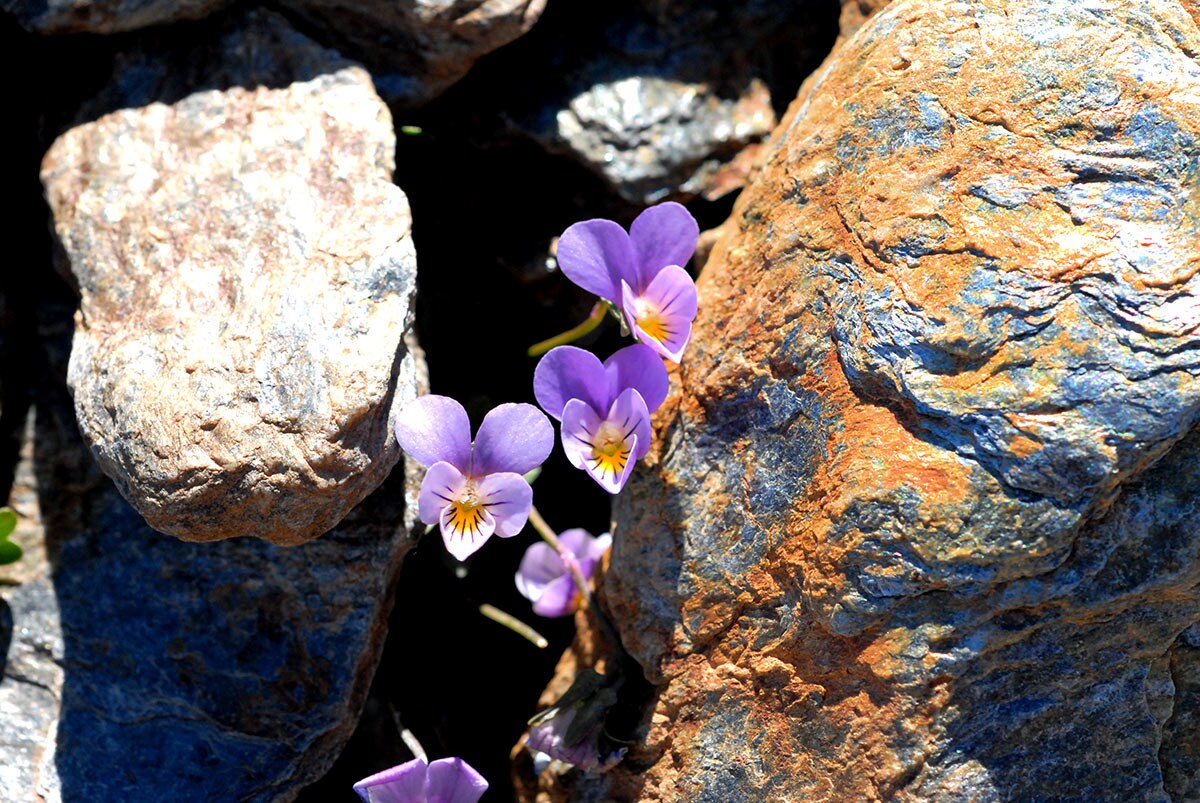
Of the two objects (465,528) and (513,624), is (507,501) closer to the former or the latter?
(465,528)

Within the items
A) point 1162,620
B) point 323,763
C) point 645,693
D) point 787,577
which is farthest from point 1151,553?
point 323,763

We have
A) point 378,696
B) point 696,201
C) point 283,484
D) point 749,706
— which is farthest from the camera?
point 696,201

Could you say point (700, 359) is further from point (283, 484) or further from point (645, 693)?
point (283, 484)

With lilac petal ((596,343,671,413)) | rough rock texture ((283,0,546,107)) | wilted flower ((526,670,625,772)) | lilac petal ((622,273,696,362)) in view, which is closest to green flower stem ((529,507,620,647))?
wilted flower ((526,670,625,772))

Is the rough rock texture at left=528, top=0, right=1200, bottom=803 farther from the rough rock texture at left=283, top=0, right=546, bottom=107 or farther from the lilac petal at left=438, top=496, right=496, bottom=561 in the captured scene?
the rough rock texture at left=283, top=0, right=546, bottom=107

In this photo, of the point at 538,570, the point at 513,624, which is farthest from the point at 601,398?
the point at 513,624

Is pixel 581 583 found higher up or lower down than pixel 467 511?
lower down
